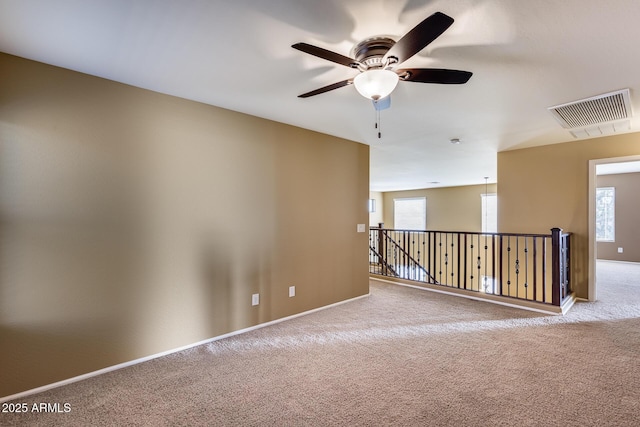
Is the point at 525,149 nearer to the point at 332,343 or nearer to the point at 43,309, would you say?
the point at 332,343

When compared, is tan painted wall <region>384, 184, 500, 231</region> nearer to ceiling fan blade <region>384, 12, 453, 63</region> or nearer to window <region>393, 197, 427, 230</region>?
window <region>393, 197, 427, 230</region>

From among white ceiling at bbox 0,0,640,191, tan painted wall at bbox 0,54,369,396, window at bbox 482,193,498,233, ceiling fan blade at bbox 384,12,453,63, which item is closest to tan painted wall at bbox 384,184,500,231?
window at bbox 482,193,498,233

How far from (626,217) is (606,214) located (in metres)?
0.39

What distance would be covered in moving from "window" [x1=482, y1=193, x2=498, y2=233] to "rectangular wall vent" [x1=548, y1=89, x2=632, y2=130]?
6.15 meters

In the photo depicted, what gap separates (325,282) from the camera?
399 cm

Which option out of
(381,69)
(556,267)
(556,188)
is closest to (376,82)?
(381,69)

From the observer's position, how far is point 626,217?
729 centimetres

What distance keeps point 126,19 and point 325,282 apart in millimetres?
3280

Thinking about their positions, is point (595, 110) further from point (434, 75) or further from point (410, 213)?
point (410, 213)

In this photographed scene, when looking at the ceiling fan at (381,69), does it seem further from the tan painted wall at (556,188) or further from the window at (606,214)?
the window at (606,214)

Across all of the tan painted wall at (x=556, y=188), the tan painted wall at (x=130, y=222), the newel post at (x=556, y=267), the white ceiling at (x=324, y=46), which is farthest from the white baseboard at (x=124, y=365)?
the tan painted wall at (x=556, y=188)

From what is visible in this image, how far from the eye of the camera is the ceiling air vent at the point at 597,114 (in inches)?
108

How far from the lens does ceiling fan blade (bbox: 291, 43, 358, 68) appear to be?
150 centimetres

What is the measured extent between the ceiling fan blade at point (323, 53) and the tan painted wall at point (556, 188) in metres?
4.21
